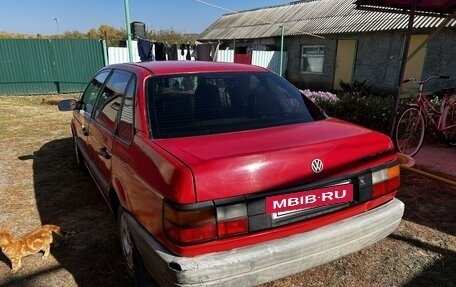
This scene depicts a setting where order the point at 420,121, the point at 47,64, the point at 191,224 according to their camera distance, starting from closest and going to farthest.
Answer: the point at 191,224 → the point at 420,121 → the point at 47,64

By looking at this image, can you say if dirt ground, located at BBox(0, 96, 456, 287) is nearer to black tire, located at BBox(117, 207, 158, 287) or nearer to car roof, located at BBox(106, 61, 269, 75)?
black tire, located at BBox(117, 207, 158, 287)

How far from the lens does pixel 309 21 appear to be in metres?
17.6

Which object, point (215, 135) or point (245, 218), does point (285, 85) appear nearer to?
point (215, 135)

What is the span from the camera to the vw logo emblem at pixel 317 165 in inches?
80.4

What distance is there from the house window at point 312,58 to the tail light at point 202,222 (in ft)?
50.2

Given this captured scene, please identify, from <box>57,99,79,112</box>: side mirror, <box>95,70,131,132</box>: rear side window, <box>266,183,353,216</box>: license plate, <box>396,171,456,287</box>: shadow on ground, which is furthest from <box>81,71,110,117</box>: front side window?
<box>396,171,456,287</box>: shadow on ground

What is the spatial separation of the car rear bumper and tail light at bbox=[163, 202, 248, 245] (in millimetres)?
107

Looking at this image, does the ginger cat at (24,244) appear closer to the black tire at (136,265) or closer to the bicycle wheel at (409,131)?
the black tire at (136,265)

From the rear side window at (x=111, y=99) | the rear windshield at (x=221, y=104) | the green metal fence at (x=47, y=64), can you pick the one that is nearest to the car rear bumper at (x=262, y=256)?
the rear windshield at (x=221, y=104)

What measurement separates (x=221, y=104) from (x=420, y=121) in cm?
390

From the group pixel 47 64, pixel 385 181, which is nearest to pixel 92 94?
pixel 385 181

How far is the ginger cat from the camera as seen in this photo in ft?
9.30

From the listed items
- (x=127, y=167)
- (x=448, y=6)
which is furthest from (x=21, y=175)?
(x=448, y=6)

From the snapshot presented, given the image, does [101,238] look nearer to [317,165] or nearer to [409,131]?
[317,165]
